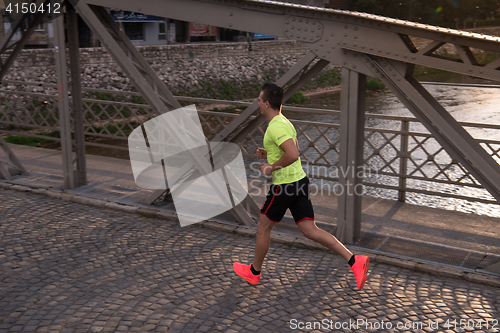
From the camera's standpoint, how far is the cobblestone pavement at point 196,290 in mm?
4160

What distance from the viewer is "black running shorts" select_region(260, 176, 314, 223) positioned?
4.63m

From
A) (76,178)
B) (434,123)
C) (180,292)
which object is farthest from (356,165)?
(76,178)

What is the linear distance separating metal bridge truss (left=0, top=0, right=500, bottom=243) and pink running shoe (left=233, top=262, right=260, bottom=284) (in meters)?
1.45

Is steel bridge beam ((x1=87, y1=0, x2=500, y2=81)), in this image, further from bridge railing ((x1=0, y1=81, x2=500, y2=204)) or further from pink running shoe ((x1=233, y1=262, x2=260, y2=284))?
pink running shoe ((x1=233, y1=262, x2=260, y2=284))

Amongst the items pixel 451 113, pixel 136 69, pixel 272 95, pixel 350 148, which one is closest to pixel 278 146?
pixel 272 95

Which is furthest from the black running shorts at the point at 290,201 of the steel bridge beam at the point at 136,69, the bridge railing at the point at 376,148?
the steel bridge beam at the point at 136,69

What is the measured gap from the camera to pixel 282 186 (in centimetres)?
Result: 464

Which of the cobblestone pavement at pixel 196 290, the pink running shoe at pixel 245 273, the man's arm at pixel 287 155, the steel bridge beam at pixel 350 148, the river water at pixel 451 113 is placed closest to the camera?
the cobblestone pavement at pixel 196 290

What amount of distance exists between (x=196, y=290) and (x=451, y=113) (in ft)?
71.7

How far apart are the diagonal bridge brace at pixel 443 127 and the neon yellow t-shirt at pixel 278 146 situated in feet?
4.30

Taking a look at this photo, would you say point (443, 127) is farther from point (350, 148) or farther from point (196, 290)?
point (196, 290)

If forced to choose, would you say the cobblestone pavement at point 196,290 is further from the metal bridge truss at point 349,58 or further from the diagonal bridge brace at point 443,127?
the diagonal bridge brace at point 443,127

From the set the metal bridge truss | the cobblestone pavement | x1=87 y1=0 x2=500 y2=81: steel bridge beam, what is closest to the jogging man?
the cobblestone pavement

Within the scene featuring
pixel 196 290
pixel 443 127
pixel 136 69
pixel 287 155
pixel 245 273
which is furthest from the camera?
pixel 136 69
